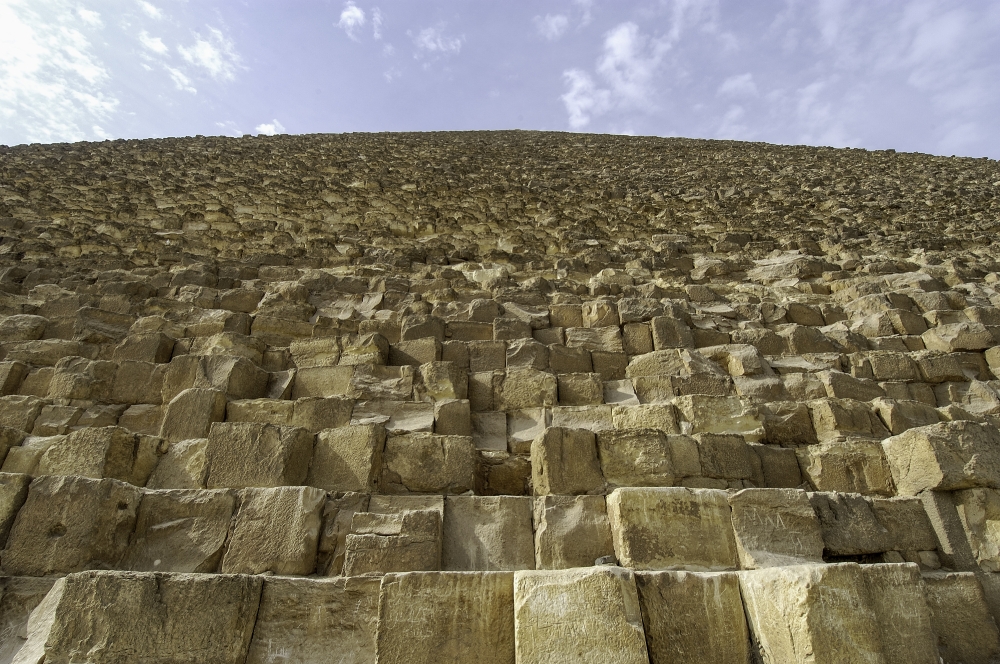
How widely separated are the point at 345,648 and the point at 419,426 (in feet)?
5.64

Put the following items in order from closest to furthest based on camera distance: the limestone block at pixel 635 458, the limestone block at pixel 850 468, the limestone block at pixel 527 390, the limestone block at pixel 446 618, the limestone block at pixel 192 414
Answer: the limestone block at pixel 446 618, the limestone block at pixel 635 458, the limestone block at pixel 850 468, the limestone block at pixel 192 414, the limestone block at pixel 527 390

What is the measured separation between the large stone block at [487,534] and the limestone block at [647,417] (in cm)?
121

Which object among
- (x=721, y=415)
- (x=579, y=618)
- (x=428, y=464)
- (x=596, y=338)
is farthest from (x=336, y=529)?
(x=596, y=338)

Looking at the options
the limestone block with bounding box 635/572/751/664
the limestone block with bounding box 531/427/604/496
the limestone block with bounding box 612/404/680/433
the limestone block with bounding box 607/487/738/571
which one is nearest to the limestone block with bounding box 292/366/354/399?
the limestone block with bounding box 531/427/604/496

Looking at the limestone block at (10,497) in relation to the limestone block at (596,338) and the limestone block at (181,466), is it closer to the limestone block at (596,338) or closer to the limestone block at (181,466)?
the limestone block at (181,466)

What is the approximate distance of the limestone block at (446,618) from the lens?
2.52 meters

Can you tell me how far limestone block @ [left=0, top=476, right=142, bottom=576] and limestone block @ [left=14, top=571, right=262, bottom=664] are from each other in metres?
0.36

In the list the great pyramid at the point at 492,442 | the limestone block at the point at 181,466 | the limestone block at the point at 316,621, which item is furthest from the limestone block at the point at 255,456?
the limestone block at the point at 316,621

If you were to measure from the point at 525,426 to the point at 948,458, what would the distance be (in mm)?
2666

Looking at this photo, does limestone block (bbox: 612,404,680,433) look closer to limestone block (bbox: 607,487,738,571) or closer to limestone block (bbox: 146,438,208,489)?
limestone block (bbox: 607,487,738,571)

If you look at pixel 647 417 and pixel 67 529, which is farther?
pixel 647 417

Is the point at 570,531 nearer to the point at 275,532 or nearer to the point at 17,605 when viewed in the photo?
the point at 275,532

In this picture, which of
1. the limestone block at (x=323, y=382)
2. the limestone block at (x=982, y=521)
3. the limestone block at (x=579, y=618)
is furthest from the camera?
the limestone block at (x=323, y=382)

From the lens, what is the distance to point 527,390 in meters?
4.63
